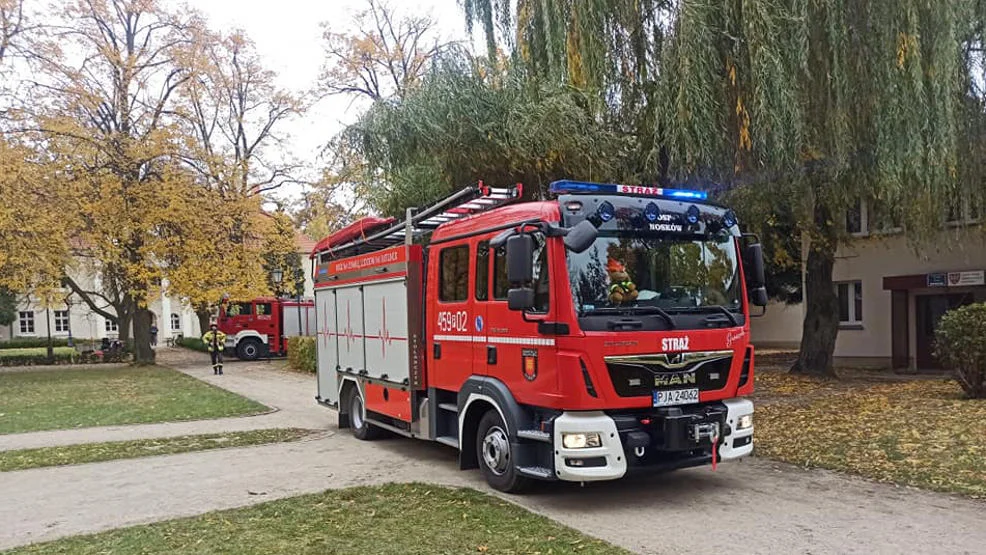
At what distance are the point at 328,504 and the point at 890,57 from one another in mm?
8047

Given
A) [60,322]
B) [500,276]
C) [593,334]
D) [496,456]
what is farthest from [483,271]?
[60,322]

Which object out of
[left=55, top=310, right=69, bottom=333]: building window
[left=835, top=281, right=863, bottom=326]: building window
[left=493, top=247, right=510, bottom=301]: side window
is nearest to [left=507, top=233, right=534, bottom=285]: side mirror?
[left=493, top=247, right=510, bottom=301]: side window

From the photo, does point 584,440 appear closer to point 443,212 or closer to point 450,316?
point 450,316

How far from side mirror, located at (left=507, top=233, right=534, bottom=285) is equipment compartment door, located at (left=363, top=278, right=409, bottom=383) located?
2.65 meters

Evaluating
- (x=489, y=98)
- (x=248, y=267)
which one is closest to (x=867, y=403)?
(x=489, y=98)

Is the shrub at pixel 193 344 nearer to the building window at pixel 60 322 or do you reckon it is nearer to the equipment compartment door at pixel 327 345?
the building window at pixel 60 322

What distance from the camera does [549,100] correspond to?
10.9m

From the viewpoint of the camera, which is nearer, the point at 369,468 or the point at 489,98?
the point at 369,468

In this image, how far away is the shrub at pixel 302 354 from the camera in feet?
76.9

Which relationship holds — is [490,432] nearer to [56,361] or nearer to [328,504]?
[328,504]

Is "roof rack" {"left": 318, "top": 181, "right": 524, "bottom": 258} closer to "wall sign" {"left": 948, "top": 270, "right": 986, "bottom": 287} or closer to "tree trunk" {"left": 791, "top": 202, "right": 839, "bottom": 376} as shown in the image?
"tree trunk" {"left": 791, "top": 202, "right": 839, "bottom": 376}

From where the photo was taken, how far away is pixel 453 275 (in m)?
7.78

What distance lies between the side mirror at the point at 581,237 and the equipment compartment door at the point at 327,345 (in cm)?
579

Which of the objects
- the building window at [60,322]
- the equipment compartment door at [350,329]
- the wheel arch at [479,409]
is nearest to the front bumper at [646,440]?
the wheel arch at [479,409]
